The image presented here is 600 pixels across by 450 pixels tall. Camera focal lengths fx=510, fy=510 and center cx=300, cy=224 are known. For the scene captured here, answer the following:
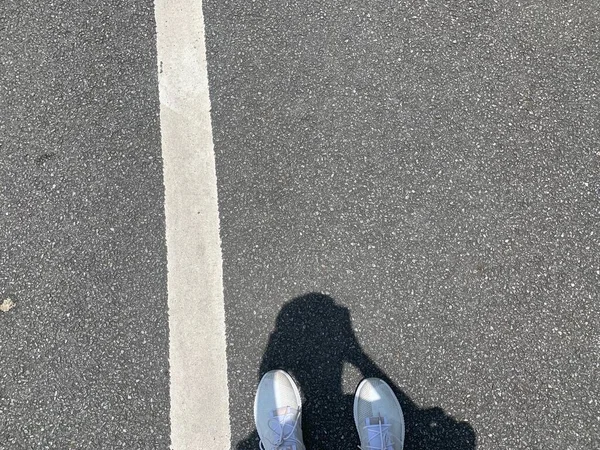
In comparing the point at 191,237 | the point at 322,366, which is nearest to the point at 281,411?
the point at 322,366

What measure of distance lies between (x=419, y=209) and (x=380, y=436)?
39.8 inches

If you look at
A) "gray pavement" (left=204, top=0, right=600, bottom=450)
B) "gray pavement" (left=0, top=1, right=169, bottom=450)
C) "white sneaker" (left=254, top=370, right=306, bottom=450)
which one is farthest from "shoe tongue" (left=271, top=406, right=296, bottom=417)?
"gray pavement" (left=0, top=1, right=169, bottom=450)

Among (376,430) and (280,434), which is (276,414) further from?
(376,430)

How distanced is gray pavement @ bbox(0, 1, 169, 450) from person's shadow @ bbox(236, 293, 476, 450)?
528mm

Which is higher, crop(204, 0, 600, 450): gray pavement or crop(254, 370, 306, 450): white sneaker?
crop(204, 0, 600, 450): gray pavement

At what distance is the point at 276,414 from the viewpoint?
86.8 inches

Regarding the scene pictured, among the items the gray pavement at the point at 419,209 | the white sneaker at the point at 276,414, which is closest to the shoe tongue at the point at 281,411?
the white sneaker at the point at 276,414

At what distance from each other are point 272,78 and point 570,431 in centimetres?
204

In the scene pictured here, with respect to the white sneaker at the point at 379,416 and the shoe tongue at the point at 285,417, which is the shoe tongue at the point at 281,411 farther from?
the white sneaker at the point at 379,416

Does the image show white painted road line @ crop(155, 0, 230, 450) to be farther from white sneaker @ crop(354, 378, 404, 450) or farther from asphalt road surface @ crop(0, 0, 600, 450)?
white sneaker @ crop(354, 378, 404, 450)

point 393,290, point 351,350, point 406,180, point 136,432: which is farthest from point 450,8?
point 136,432

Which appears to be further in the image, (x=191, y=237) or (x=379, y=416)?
(x=191, y=237)

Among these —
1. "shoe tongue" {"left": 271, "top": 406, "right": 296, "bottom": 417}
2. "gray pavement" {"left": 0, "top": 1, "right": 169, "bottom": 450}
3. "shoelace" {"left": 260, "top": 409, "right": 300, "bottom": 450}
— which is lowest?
"shoelace" {"left": 260, "top": 409, "right": 300, "bottom": 450}

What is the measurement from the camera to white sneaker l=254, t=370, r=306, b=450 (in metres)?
2.20
